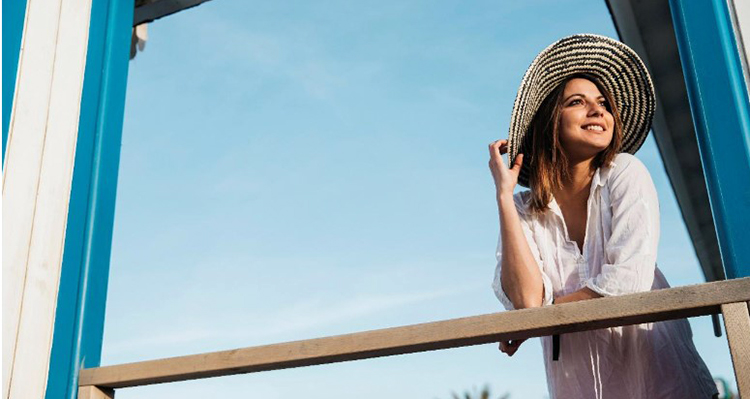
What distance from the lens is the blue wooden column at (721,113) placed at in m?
1.71

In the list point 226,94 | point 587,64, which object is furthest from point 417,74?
point 587,64

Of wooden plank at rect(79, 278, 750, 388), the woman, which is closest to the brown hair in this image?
the woman

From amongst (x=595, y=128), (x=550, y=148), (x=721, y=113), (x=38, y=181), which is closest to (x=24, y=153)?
(x=38, y=181)

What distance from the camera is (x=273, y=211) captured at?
8.91 metres

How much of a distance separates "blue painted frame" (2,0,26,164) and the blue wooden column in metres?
1.64

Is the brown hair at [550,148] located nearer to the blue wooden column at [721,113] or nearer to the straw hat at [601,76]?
the straw hat at [601,76]

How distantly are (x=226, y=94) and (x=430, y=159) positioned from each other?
162cm

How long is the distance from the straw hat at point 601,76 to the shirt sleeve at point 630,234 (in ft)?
1.05

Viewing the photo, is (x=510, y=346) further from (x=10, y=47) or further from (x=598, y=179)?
(x=10, y=47)

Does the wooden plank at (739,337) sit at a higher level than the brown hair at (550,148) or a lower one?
lower

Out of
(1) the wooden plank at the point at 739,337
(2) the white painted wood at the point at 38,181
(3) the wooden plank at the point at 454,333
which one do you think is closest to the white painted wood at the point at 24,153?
(2) the white painted wood at the point at 38,181

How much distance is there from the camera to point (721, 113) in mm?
1804

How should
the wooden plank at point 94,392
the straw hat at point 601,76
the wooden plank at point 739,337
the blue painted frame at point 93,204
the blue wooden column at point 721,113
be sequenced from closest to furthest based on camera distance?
the wooden plank at point 739,337, the blue wooden column at point 721,113, the wooden plank at point 94,392, the blue painted frame at point 93,204, the straw hat at point 601,76

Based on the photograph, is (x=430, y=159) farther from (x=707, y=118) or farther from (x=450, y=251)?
→ (x=707, y=118)
